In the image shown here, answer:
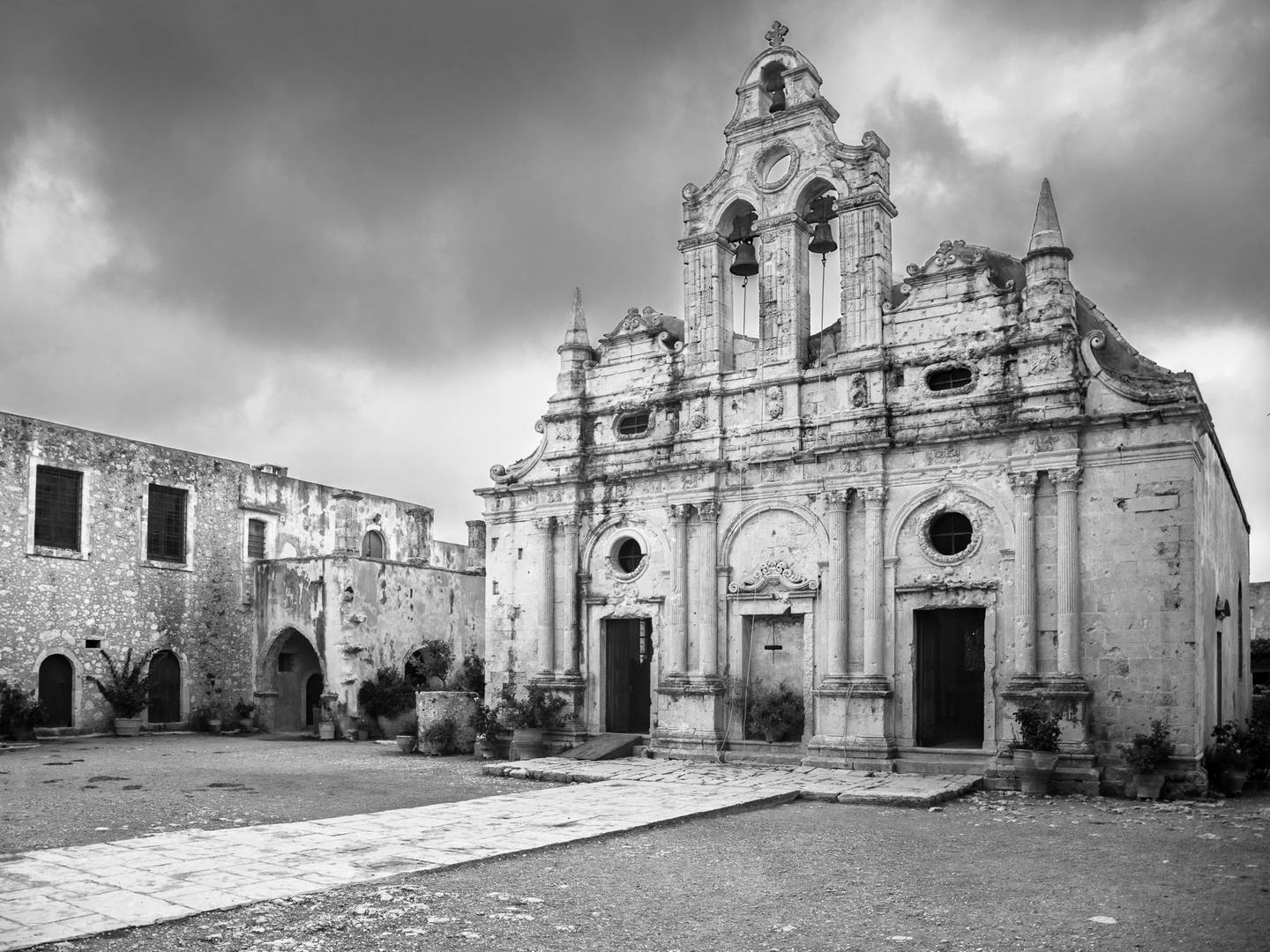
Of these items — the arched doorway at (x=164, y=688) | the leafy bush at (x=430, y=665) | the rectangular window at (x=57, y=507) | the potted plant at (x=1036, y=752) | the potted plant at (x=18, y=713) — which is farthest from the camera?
the leafy bush at (x=430, y=665)

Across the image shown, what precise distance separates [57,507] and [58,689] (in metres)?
4.01

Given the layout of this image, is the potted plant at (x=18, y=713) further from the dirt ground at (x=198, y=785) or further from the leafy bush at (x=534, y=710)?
the leafy bush at (x=534, y=710)

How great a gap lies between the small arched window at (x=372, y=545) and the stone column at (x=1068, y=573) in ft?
71.1

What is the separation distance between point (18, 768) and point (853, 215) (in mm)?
16227

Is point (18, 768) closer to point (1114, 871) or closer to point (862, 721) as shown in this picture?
point (862, 721)

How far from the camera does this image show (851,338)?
18.6 meters

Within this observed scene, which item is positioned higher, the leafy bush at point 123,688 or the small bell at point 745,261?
the small bell at point 745,261

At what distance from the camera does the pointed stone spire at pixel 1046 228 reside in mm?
16922

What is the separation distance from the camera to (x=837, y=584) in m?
18.0

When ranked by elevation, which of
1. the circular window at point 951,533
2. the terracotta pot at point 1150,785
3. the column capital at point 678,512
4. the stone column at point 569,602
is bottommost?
the terracotta pot at point 1150,785

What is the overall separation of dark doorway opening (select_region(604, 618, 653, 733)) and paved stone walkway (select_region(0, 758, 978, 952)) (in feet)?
13.5

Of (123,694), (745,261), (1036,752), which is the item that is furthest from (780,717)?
(123,694)

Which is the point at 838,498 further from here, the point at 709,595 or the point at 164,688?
the point at 164,688

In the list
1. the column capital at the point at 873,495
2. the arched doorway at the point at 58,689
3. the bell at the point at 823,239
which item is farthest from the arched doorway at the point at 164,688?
the bell at the point at 823,239
